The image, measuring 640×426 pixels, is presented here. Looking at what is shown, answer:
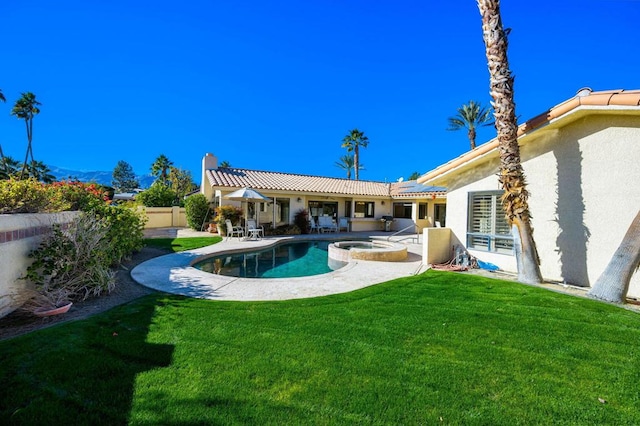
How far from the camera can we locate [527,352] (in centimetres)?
443

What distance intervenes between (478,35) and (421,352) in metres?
9.90

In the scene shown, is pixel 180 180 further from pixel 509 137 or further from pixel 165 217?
pixel 509 137

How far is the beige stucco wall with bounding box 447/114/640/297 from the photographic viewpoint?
743 centimetres

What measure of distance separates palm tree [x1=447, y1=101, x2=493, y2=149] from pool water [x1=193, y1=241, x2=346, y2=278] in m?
29.1

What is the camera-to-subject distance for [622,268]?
6.89 meters

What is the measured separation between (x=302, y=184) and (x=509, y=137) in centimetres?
1909

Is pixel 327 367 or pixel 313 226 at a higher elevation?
pixel 313 226

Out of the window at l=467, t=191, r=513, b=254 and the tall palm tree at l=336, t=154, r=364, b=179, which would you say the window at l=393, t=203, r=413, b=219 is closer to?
the window at l=467, t=191, r=513, b=254

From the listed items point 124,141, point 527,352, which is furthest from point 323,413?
point 124,141

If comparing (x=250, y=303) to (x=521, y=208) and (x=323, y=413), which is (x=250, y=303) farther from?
(x=521, y=208)

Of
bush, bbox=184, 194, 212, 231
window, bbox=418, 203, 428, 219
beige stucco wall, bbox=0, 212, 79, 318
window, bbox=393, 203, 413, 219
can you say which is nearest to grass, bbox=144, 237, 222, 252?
bush, bbox=184, 194, 212, 231

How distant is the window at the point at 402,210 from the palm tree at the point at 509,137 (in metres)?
19.0

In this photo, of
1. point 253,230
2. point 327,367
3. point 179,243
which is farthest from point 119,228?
point 327,367

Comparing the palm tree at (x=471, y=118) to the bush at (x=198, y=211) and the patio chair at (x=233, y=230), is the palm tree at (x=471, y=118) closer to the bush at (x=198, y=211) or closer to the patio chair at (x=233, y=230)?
the patio chair at (x=233, y=230)
